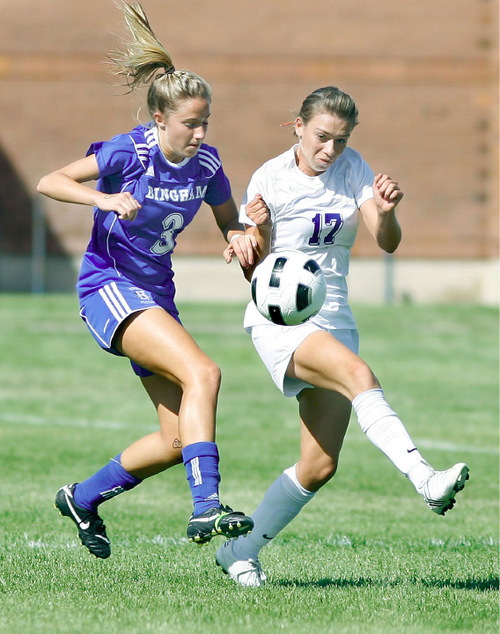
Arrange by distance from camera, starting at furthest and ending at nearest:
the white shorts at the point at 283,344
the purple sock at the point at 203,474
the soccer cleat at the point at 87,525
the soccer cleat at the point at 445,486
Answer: the soccer cleat at the point at 87,525 → the white shorts at the point at 283,344 → the purple sock at the point at 203,474 → the soccer cleat at the point at 445,486

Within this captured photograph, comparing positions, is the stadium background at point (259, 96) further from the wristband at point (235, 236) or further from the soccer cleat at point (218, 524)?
the soccer cleat at point (218, 524)

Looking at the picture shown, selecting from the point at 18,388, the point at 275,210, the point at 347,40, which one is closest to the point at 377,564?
the point at 275,210

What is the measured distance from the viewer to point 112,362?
1647 centimetres

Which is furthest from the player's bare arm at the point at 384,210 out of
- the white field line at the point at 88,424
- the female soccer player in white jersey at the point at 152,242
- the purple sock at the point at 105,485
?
the white field line at the point at 88,424

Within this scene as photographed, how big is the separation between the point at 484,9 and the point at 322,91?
2317 centimetres

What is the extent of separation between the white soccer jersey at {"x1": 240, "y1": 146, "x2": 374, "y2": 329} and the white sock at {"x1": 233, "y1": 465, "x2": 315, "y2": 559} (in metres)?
0.82

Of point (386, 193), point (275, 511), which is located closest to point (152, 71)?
point (386, 193)

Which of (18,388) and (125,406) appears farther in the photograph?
(18,388)

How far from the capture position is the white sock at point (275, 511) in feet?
17.1

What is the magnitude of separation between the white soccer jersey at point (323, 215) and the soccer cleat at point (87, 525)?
53.8 inches

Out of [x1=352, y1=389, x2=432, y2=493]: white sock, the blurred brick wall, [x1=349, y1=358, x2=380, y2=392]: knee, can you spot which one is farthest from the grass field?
the blurred brick wall

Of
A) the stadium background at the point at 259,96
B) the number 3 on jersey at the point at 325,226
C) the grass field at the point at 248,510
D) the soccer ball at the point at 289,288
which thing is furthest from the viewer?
the stadium background at the point at 259,96

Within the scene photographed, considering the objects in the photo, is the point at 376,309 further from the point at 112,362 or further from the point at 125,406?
the point at 125,406

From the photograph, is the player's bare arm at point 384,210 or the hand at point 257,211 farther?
the hand at point 257,211
